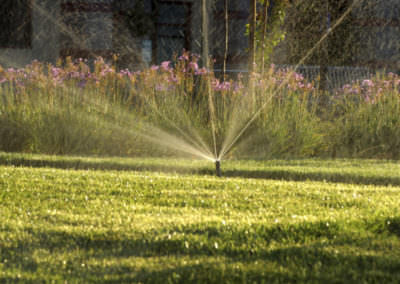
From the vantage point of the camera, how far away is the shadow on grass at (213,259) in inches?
116

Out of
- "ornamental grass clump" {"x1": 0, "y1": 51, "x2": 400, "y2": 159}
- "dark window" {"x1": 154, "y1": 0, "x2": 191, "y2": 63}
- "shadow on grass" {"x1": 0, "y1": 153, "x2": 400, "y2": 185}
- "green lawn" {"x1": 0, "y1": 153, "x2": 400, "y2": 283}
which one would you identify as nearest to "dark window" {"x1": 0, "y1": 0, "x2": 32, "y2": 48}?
"dark window" {"x1": 154, "y1": 0, "x2": 191, "y2": 63}

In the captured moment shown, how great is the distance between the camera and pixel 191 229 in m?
3.67

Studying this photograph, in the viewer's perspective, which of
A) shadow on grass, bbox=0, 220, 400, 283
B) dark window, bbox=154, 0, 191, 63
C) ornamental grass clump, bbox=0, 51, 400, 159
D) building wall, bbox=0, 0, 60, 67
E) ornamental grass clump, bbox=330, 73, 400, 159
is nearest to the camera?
shadow on grass, bbox=0, 220, 400, 283

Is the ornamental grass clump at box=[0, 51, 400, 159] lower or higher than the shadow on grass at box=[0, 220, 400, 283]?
higher

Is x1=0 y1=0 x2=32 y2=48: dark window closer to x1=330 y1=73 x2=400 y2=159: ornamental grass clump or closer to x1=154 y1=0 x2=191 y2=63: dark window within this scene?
x1=154 y1=0 x2=191 y2=63: dark window

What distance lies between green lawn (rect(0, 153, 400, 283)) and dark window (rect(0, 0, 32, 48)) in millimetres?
10499

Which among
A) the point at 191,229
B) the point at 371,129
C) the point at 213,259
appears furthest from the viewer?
the point at 371,129

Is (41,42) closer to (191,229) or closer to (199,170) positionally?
(199,170)

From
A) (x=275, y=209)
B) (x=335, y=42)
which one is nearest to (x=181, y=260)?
(x=275, y=209)

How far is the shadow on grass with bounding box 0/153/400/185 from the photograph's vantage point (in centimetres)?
606

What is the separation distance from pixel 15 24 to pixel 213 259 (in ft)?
45.6

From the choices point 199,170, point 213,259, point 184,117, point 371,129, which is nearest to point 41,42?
point 184,117

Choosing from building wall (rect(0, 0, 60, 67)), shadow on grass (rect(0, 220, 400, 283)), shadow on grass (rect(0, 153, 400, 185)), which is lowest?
shadow on grass (rect(0, 220, 400, 283))

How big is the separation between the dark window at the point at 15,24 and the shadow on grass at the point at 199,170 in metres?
9.38
